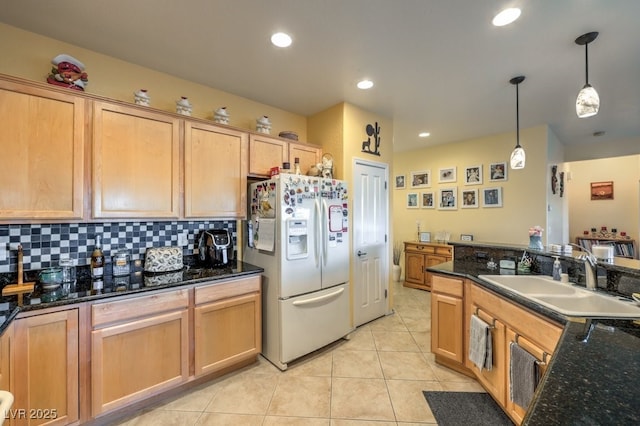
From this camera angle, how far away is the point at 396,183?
19.2 feet

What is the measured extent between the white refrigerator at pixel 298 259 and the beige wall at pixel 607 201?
6638 mm

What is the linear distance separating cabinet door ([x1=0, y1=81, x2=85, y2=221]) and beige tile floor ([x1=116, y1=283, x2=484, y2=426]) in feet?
5.07

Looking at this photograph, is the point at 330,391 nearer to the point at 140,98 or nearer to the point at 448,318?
the point at 448,318

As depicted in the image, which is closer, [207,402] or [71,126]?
[71,126]

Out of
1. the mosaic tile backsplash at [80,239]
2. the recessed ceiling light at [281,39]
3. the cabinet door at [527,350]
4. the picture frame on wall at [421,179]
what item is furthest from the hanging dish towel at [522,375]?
the picture frame on wall at [421,179]

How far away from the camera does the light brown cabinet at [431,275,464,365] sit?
7.50 feet

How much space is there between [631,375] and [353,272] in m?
2.43

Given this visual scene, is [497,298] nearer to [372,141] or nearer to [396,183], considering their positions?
[372,141]

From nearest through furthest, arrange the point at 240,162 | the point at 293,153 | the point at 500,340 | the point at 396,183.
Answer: the point at 500,340, the point at 240,162, the point at 293,153, the point at 396,183

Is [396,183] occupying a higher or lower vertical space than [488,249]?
higher

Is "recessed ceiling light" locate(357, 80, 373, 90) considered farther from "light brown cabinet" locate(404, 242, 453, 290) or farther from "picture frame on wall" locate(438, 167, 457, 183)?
"light brown cabinet" locate(404, 242, 453, 290)

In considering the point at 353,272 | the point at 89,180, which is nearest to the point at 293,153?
the point at 353,272

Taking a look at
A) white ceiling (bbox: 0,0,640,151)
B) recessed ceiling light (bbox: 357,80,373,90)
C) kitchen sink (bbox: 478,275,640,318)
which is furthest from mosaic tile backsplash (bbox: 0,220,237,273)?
kitchen sink (bbox: 478,275,640,318)

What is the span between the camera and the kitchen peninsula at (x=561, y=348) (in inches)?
25.4
